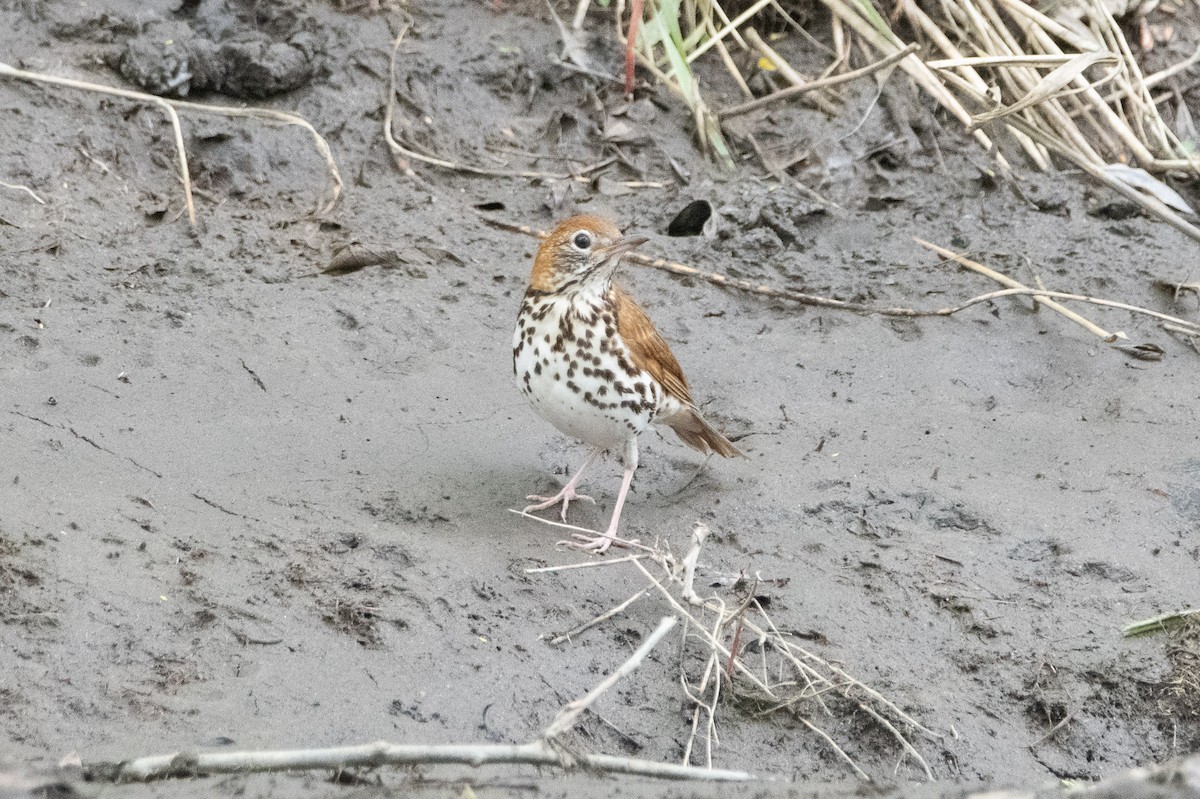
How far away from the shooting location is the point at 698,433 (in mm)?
5273

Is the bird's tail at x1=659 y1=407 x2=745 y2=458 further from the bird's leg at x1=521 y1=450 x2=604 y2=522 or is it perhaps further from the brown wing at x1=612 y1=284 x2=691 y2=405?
the bird's leg at x1=521 y1=450 x2=604 y2=522

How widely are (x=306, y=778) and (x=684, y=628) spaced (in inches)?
58.2

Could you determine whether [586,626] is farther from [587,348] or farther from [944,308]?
[944,308]

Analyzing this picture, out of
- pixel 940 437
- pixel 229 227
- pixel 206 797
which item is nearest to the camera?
pixel 206 797

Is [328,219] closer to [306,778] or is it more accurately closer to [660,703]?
[660,703]

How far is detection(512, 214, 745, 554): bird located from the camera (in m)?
4.70

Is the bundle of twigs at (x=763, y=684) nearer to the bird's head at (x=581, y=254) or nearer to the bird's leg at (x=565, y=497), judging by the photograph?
the bird's leg at (x=565, y=497)

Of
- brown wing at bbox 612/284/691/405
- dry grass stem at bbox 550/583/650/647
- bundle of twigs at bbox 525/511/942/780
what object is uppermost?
brown wing at bbox 612/284/691/405

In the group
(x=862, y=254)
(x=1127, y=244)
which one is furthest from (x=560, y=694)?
(x=1127, y=244)

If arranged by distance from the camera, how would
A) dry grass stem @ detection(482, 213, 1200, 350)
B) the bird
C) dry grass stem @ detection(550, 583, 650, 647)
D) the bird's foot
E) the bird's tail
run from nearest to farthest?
dry grass stem @ detection(550, 583, 650, 647)
the bird
the bird's foot
the bird's tail
dry grass stem @ detection(482, 213, 1200, 350)

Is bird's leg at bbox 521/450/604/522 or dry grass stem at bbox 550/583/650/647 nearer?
dry grass stem at bbox 550/583/650/647

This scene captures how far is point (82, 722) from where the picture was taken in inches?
126

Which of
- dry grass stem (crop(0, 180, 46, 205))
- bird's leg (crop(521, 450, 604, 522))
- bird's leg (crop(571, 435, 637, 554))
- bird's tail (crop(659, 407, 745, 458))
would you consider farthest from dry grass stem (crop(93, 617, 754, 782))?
dry grass stem (crop(0, 180, 46, 205))

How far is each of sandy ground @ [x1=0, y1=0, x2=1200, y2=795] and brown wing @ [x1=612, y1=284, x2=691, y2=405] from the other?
19.2 inches
